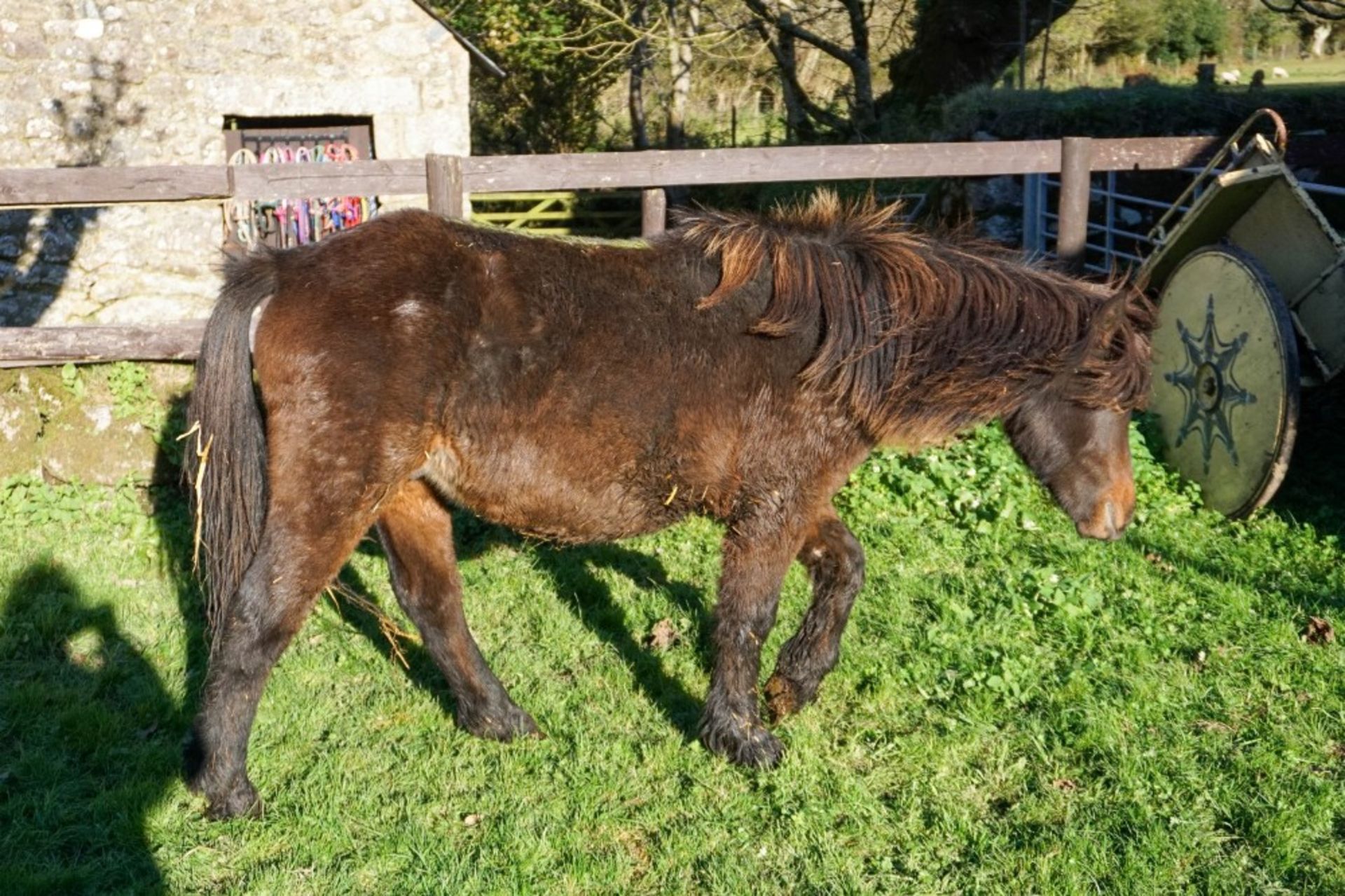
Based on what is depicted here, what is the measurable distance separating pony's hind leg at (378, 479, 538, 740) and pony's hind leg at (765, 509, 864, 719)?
1.04 metres

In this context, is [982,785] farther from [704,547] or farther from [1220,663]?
[704,547]

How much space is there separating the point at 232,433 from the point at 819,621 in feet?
7.97

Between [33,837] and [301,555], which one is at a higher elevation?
[301,555]

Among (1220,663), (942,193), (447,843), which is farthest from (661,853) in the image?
(942,193)

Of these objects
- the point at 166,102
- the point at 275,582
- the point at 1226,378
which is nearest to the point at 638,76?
the point at 166,102

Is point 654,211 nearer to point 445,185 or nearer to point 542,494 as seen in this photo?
point 445,185

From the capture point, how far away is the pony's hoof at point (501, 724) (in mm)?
4594

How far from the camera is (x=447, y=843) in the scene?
3857 millimetres

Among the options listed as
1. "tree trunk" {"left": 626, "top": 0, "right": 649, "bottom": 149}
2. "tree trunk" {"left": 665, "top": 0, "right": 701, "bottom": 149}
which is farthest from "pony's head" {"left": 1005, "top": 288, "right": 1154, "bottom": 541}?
"tree trunk" {"left": 626, "top": 0, "right": 649, "bottom": 149}

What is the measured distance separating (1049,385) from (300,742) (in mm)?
3300

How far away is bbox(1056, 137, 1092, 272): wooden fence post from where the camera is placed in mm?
7277

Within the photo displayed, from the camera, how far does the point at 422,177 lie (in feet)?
21.5

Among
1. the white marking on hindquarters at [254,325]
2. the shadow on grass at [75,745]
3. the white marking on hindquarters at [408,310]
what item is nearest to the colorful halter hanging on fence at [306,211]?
the shadow on grass at [75,745]

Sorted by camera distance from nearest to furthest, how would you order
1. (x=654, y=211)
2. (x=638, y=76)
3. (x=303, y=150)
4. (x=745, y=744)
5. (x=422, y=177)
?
(x=745, y=744)
(x=422, y=177)
(x=654, y=211)
(x=303, y=150)
(x=638, y=76)
